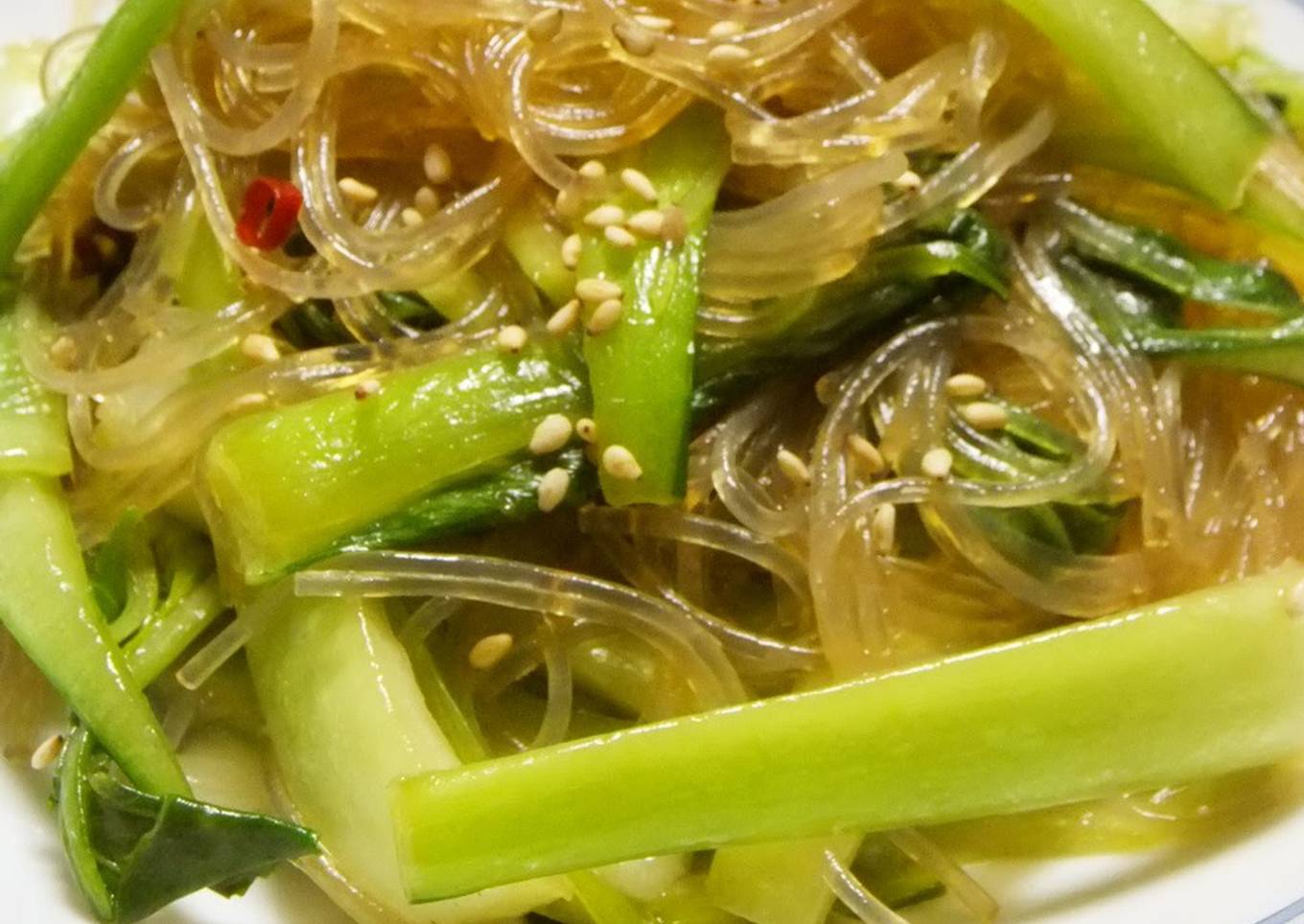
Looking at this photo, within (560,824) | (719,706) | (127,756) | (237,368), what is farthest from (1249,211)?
(127,756)

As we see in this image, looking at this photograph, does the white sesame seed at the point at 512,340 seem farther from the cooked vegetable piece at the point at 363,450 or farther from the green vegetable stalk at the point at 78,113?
the green vegetable stalk at the point at 78,113

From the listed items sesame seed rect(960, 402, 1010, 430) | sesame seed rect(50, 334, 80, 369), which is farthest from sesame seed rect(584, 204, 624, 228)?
sesame seed rect(50, 334, 80, 369)

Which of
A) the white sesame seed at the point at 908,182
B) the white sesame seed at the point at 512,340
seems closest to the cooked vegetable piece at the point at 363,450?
the white sesame seed at the point at 512,340

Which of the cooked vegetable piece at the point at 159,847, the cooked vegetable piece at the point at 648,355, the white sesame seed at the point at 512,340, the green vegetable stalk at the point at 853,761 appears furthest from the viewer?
the white sesame seed at the point at 512,340

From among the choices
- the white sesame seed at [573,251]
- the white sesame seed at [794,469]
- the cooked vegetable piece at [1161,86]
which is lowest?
the white sesame seed at [794,469]

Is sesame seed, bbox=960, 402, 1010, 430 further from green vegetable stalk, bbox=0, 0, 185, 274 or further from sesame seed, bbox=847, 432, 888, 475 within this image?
green vegetable stalk, bbox=0, 0, 185, 274

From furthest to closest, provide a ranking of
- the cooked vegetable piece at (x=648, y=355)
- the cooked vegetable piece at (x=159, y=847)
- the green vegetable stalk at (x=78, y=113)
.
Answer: the green vegetable stalk at (x=78, y=113)
the cooked vegetable piece at (x=648, y=355)
the cooked vegetable piece at (x=159, y=847)
